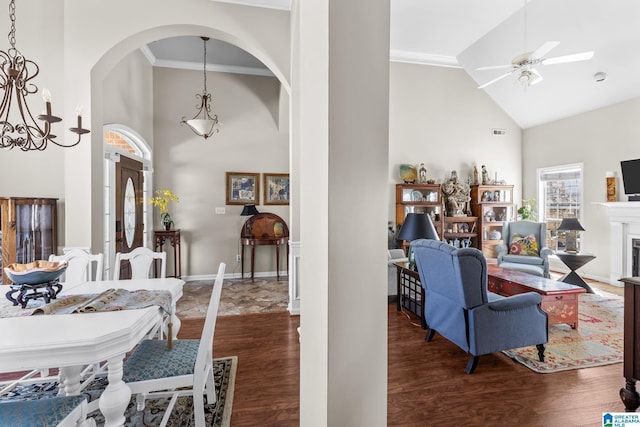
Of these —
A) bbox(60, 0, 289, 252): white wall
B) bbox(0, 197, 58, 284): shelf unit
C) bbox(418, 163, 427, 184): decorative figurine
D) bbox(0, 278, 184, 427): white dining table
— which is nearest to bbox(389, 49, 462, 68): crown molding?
bbox(418, 163, 427, 184): decorative figurine

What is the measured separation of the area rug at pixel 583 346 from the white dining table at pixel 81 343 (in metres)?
2.83

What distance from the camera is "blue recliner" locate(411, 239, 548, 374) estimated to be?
7.62 ft

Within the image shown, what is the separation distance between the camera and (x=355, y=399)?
0.92m

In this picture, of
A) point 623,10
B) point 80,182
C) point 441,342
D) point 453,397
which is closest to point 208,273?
point 80,182

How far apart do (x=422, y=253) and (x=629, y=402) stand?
59.1 inches

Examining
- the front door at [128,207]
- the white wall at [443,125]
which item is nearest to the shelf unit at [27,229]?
the front door at [128,207]

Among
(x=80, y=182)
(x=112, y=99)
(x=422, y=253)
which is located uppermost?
(x=112, y=99)

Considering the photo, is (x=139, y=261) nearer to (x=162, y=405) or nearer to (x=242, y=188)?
(x=162, y=405)

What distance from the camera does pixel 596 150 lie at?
17.6ft

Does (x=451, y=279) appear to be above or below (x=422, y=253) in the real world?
below

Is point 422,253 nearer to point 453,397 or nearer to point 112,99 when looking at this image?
point 453,397

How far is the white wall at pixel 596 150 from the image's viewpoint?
493 centimetres

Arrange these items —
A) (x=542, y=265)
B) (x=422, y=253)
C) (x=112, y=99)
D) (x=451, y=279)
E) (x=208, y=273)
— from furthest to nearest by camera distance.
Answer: (x=208, y=273) < (x=542, y=265) < (x=112, y=99) < (x=422, y=253) < (x=451, y=279)

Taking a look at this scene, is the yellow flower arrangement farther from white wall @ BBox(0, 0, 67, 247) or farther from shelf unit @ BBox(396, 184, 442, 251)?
shelf unit @ BBox(396, 184, 442, 251)
